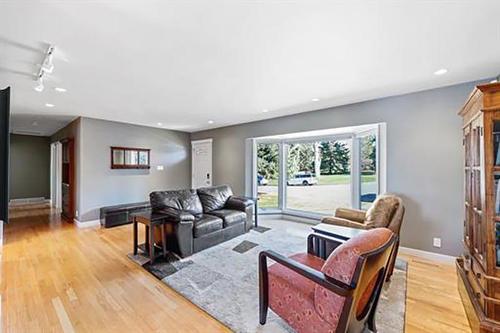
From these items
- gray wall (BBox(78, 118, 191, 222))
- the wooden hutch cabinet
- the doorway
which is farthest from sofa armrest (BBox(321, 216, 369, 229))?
the doorway

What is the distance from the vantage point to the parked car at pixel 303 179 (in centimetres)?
571

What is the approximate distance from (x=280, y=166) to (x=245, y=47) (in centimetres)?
404

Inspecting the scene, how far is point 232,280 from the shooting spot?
2.75m

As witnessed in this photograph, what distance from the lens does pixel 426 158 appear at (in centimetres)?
346

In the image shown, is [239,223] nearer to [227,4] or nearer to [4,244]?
[227,4]

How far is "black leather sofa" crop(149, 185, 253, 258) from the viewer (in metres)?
3.42

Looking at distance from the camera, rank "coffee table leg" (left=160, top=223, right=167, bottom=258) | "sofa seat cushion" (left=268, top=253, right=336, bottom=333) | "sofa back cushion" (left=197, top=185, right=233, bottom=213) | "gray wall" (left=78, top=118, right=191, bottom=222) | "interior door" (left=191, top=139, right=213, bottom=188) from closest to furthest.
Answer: "sofa seat cushion" (left=268, top=253, right=336, bottom=333) → "coffee table leg" (left=160, top=223, right=167, bottom=258) → "sofa back cushion" (left=197, top=185, right=233, bottom=213) → "gray wall" (left=78, top=118, right=191, bottom=222) → "interior door" (left=191, top=139, right=213, bottom=188)

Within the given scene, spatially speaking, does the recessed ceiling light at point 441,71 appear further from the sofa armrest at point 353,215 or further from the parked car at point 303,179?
the parked car at point 303,179

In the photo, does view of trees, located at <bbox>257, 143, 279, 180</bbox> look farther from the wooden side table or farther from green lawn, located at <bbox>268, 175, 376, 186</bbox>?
the wooden side table

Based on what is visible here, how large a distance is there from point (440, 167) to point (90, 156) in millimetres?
6486

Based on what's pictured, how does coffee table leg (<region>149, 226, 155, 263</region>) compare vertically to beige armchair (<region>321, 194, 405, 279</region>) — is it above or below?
below

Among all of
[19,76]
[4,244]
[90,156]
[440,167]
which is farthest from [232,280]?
→ [90,156]

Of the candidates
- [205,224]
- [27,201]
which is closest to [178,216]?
[205,224]

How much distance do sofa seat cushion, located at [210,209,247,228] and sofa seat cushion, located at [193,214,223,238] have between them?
0.39 feet
